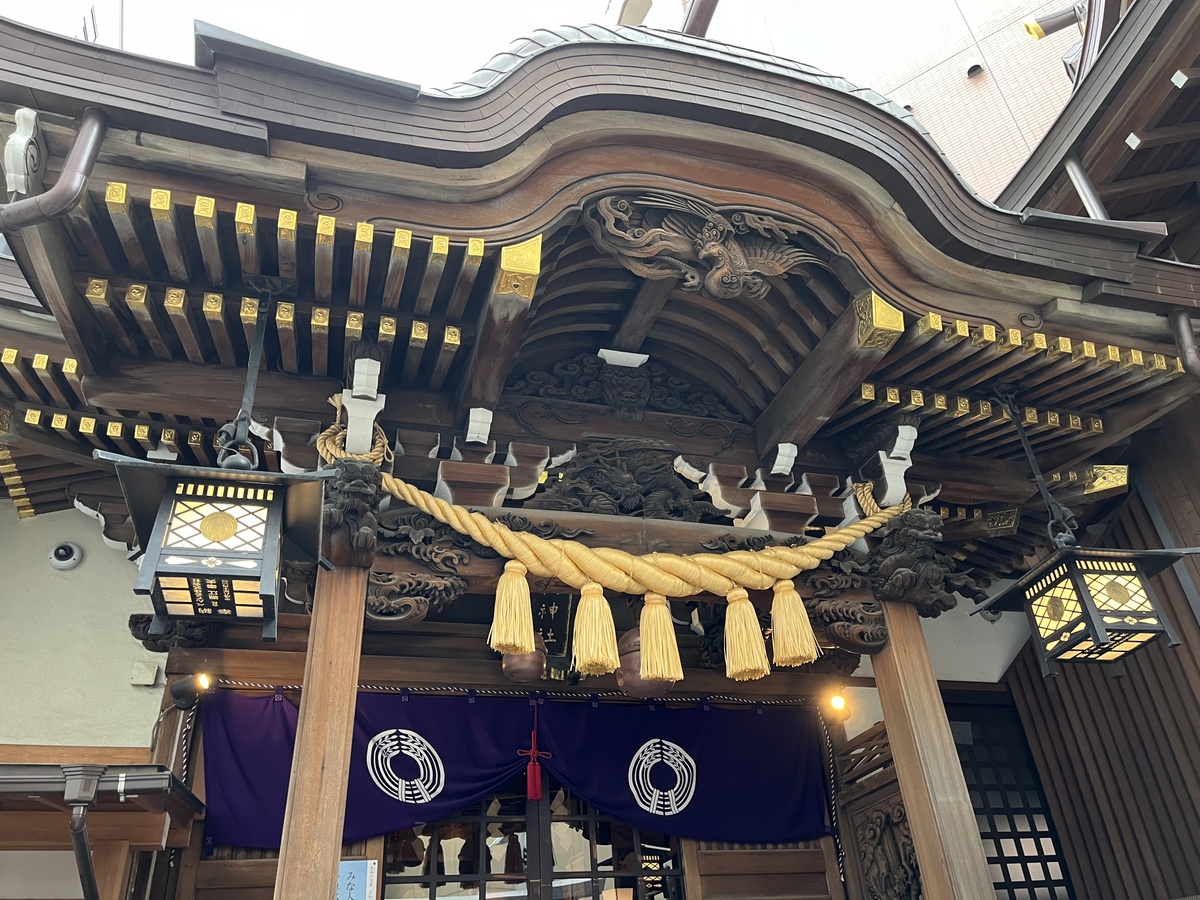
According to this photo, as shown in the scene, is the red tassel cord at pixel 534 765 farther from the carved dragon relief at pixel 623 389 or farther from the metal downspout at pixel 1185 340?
the metal downspout at pixel 1185 340

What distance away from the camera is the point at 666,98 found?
442cm

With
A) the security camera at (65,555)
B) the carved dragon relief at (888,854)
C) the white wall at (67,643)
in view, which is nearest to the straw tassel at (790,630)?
the carved dragon relief at (888,854)

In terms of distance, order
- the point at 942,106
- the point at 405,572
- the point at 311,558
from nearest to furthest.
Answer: the point at 311,558 < the point at 405,572 < the point at 942,106

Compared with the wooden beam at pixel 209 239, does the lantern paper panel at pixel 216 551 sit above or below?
below

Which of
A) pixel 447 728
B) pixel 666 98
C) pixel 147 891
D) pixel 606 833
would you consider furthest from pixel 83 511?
pixel 666 98

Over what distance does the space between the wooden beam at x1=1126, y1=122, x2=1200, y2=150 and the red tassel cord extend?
6.41m

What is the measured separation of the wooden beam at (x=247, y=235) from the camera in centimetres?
377

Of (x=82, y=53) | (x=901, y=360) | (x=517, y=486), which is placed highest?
(x=82, y=53)

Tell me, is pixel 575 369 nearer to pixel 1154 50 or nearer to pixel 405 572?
pixel 405 572

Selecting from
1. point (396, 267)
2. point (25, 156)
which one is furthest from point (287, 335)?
point (25, 156)

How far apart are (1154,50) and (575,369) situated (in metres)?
4.90

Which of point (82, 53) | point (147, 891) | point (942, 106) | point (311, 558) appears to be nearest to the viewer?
point (82, 53)

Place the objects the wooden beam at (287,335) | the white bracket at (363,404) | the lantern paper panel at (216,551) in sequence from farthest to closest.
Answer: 1. the white bracket at (363,404)
2. the wooden beam at (287,335)
3. the lantern paper panel at (216,551)

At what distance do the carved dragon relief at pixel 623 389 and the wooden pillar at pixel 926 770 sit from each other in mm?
1791
